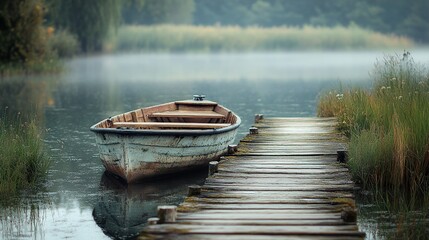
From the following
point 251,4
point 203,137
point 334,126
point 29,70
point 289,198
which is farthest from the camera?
point 251,4

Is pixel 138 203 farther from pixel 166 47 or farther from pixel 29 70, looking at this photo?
pixel 166 47

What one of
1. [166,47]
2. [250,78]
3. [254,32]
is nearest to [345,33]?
[254,32]

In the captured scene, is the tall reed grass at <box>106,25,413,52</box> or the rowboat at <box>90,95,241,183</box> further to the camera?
the tall reed grass at <box>106,25,413,52</box>

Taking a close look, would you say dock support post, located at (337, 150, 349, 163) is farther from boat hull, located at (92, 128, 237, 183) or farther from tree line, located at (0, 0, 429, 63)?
tree line, located at (0, 0, 429, 63)

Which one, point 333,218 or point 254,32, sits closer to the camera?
point 333,218

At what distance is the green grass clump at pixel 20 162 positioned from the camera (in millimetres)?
11086

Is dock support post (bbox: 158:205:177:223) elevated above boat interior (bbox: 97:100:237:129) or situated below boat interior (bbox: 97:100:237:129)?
below

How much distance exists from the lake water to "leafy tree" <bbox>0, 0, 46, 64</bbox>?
3.77 feet

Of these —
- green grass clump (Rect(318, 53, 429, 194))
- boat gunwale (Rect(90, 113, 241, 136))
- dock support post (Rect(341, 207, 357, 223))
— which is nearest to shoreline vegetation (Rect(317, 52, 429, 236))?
green grass clump (Rect(318, 53, 429, 194))

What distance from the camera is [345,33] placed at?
6538cm

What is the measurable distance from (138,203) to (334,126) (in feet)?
17.4

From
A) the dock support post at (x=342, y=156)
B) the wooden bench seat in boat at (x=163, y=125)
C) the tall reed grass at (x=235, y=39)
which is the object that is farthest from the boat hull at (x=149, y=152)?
the tall reed grass at (x=235, y=39)

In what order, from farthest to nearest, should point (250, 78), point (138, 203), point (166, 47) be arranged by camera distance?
point (166, 47) → point (250, 78) → point (138, 203)

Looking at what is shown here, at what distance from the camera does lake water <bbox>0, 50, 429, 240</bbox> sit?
1016 centimetres
